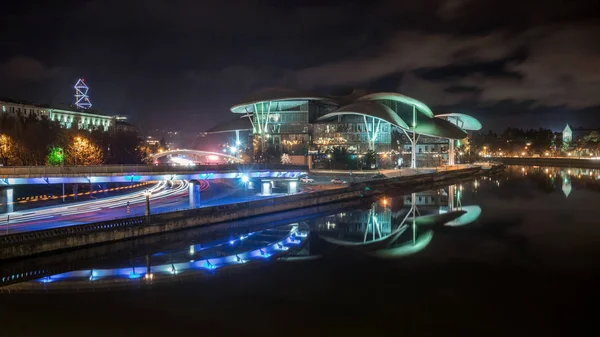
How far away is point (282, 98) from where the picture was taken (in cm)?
6438

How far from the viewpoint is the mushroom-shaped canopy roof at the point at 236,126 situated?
74088mm

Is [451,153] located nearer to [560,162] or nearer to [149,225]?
[560,162]

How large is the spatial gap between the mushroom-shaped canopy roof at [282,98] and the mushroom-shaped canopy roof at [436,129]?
49.8 ft

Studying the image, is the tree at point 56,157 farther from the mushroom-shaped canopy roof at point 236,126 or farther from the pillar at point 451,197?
the pillar at point 451,197

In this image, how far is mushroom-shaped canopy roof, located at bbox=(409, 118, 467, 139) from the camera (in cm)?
6838

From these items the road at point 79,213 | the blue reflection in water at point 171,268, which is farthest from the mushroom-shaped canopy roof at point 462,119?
the blue reflection in water at point 171,268

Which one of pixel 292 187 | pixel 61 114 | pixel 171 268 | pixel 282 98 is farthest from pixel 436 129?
pixel 61 114

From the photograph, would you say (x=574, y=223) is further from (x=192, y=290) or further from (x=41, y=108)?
(x=41, y=108)

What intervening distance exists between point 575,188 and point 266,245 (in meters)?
39.8

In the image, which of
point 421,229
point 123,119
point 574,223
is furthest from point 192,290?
point 123,119

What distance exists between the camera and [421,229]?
80.3ft

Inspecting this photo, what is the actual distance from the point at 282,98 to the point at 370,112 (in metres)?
13.2

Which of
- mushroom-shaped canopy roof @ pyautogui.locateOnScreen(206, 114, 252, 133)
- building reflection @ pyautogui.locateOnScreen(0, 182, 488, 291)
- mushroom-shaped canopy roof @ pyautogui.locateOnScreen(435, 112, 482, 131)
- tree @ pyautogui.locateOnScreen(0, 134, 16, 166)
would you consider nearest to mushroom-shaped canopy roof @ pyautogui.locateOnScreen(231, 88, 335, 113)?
mushroom-shaped canopy roof @ pyautogui.locateOnScreen(206, 114, 252, 133)

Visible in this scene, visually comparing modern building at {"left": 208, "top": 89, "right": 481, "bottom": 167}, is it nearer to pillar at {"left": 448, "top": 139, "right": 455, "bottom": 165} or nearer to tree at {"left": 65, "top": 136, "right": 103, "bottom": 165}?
pillar at {"left": 448, "top": 139, "right": 455, "bottom": 165}
